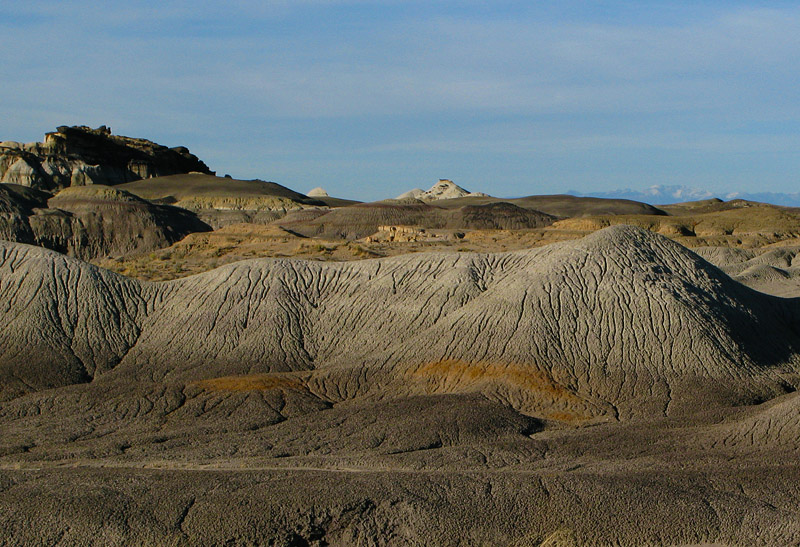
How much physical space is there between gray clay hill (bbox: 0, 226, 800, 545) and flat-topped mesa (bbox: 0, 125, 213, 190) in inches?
1984

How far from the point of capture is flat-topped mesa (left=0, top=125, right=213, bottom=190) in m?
68.2

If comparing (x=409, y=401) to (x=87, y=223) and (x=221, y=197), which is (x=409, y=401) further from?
(x=221, y=197)

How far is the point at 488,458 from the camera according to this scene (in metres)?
12.4

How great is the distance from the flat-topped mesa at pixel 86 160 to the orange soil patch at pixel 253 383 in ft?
175

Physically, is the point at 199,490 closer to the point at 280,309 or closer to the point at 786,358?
the point at 280,309

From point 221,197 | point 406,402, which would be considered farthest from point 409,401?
point 221,197

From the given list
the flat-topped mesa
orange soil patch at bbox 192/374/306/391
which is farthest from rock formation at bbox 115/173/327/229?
orange soil patch at bbox 192/374/306/391

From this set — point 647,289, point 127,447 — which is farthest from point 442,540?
point 647,289

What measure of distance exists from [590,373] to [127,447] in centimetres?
798

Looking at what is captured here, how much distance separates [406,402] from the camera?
1534cm

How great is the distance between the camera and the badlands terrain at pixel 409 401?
33.7 feet

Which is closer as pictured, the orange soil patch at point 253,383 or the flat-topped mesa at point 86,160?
the orange soil patch at point 253,383

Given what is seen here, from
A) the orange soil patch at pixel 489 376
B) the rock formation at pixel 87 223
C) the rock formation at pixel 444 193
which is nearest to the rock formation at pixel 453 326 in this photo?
the orange soil patch at pixel 489 376

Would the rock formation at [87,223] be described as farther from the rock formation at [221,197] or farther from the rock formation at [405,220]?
the rock formation at [221,197]
